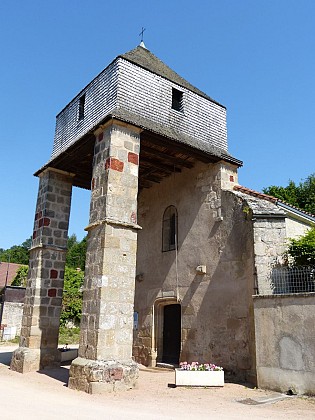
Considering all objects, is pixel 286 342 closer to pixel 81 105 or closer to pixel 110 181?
pixel 110 181

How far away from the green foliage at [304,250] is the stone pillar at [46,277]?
6.29 metres

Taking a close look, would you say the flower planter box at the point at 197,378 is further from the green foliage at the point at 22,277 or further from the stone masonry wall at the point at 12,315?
the green foliage at the point at 22,277

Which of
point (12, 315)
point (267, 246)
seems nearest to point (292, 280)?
point (267, 246)

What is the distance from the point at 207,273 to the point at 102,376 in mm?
4255

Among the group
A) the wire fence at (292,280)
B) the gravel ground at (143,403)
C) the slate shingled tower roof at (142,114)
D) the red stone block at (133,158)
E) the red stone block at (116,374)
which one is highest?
the slate shingled tower roof at (142,114)

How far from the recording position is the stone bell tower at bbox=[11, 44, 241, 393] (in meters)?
7.60

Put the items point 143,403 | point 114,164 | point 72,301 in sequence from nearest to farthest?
point 143,403 < point 114,164 < point 72,301

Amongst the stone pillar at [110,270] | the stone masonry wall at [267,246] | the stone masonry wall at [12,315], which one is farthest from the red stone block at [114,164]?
the stone masonry wall at [12,315]

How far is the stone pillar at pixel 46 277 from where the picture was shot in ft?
32.7

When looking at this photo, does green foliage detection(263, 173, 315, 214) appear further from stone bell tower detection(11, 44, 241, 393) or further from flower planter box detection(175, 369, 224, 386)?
flower planter box detection(175, 369, 224, 386)

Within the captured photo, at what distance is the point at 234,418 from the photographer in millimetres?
5352

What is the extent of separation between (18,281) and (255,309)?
26382mm

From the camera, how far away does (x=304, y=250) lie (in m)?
8.52

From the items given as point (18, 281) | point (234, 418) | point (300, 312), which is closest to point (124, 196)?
point (300, 312)
